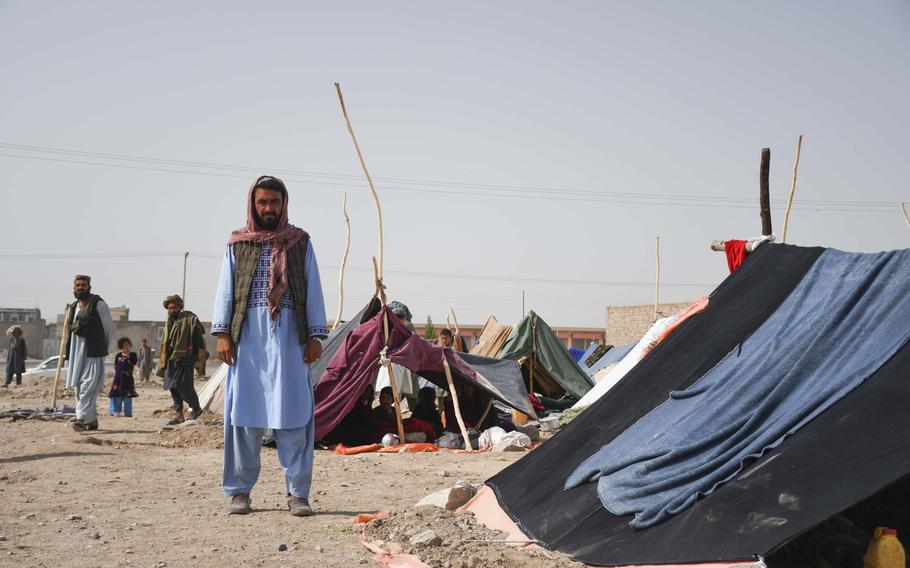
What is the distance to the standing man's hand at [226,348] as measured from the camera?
15.4 feet

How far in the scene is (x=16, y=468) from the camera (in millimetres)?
6289

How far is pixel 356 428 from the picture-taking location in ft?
29.8

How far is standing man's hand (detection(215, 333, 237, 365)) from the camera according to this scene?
185 inches

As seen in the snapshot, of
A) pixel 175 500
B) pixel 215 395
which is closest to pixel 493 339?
pixel 215 395

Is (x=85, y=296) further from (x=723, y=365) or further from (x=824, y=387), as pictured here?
(x=824, y=387)

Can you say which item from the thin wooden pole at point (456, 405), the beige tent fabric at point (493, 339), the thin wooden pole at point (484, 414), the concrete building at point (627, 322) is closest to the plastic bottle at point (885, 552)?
the thin wooden pole at point (456, 405)

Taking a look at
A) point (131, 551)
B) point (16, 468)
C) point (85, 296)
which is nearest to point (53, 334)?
point (85, 296)

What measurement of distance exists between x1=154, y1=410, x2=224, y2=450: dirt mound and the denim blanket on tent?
17.2ft

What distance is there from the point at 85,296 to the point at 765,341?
24.6ft

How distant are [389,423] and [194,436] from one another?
195 cm

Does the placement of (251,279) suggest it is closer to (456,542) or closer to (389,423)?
(456,542)

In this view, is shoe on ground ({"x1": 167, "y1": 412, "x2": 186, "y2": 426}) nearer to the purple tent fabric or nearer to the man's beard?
the purple tent fabric

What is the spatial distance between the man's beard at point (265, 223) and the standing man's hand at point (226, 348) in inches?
25.8

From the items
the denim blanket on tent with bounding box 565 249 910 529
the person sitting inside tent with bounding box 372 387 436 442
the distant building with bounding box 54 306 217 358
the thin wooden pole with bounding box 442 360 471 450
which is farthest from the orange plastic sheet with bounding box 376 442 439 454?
the distant building with bounding box 54 306 217 358
